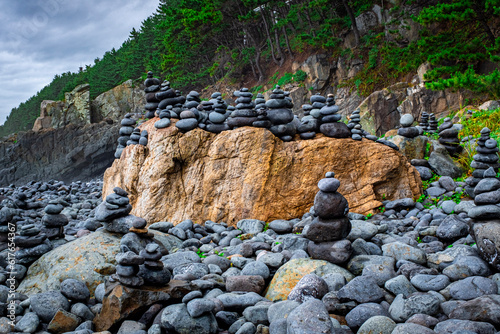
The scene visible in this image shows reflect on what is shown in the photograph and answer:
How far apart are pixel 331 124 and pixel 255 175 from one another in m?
2.16

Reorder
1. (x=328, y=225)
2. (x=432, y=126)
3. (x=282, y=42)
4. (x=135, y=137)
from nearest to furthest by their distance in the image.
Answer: (x=328, y=225) → (x=135, y=137) → (x=432, y=126) → (x=282, y=42)

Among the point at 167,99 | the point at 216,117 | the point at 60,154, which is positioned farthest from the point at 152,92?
the point at 60,154

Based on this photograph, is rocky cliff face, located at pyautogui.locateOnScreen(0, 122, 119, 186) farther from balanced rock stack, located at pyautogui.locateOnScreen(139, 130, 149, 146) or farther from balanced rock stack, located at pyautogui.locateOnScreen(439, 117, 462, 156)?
balanced rock stack, located at pyautogui.locateOnScreen(439, 117, 462, 156)

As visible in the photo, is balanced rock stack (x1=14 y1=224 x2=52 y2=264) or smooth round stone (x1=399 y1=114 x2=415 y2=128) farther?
smooth round stone (x1=399 y1=114 x2=415 y2=128)

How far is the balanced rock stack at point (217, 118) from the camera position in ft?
27.1

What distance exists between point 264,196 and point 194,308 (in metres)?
4.09

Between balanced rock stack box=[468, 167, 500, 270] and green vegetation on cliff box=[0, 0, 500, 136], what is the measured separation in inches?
293

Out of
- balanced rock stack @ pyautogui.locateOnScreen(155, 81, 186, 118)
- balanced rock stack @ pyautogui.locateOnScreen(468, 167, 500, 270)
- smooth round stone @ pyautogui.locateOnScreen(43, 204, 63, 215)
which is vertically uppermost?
balanced rock stack @ pyautogui.locateOnScreen(155, 81, 186, 118)

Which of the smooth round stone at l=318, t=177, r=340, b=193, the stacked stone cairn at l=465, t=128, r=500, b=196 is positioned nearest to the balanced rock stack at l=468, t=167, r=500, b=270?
the smooth round stone at l=318, t=177, r=340, b=193

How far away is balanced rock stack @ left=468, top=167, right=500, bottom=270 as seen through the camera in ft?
13.2

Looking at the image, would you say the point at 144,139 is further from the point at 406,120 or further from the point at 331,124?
the point at 406,120

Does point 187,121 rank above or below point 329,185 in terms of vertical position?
above

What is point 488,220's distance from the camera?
430cm

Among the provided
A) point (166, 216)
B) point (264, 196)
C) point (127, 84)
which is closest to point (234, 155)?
point (264, 196)
